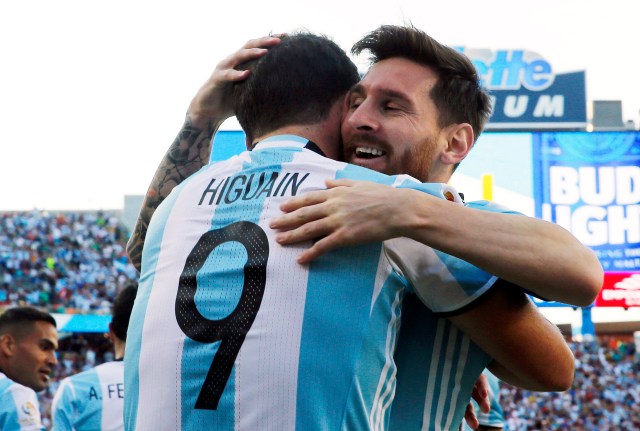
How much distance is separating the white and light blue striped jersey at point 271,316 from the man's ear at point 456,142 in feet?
1.76

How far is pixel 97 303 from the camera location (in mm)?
26703

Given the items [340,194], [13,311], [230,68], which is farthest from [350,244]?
[13,311]

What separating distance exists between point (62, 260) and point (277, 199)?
90.8 ft

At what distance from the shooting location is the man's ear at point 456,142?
2539 millimetres

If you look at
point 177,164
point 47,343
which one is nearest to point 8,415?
point 47,343

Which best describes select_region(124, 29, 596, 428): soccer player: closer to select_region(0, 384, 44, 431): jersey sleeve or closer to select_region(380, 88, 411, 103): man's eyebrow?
select_region(380, 88, 411, 103): man's eyebrow

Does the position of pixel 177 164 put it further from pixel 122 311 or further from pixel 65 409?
pixel 65 409

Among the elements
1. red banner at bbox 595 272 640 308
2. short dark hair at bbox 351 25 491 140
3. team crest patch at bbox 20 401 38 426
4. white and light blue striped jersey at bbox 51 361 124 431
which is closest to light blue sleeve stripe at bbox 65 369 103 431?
white and light blue striped jersey at bbox 51 361 124 431

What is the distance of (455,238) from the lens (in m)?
1.83

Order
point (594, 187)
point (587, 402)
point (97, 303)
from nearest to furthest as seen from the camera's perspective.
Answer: point (594, 187)
point (587, 402)
point (97, 303)

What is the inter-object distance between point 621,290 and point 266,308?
15.5 meters

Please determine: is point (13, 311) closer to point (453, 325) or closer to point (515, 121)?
point (453, 325)

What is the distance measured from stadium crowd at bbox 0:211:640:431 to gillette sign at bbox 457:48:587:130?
793 centimetres

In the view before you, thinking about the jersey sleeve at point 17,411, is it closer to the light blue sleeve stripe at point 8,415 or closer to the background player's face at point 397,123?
the light blue sleeve stripe at point 8,415
